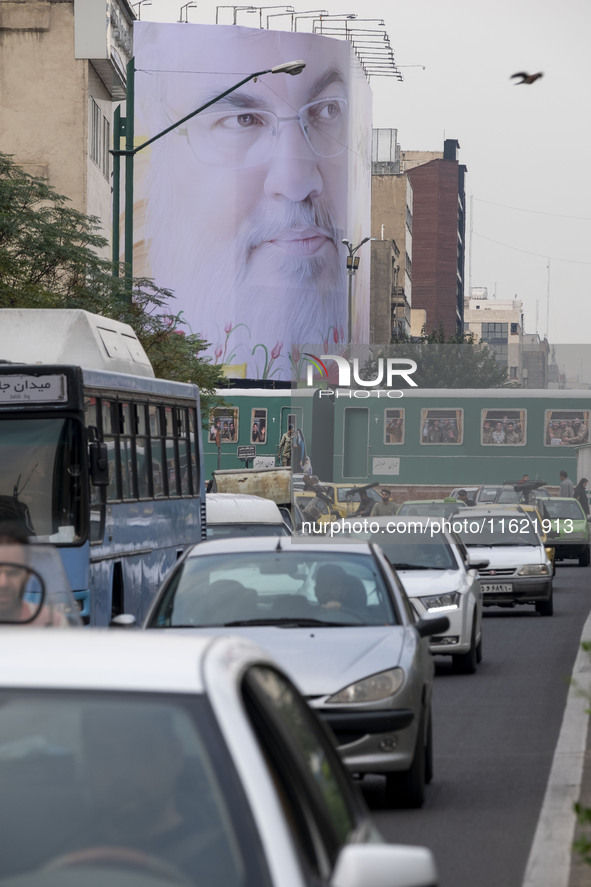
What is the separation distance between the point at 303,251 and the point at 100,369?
262 ft

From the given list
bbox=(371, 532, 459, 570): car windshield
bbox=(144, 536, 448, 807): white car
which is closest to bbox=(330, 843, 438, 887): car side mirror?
bbox=(144, 536, 448, 807): white car

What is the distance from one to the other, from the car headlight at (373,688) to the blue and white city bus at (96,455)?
6.60 m

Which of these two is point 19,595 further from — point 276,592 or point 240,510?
point 240,510

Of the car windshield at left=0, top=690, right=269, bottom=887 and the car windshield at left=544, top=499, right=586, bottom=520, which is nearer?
the car windshield at left=0, top=690, right=269, bottom=887

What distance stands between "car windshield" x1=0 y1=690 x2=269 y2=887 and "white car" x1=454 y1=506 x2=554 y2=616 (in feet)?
69.2

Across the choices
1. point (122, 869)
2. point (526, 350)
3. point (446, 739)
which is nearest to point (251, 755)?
point (122, 869)

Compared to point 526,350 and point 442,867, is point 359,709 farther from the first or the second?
point 526,350

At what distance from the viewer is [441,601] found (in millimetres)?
17312

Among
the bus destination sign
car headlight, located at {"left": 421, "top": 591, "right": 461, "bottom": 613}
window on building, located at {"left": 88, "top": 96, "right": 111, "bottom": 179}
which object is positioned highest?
window on building, located at {"left": 88, "top": 96, "right": 111, "bottom": 179}

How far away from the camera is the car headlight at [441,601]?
17188 millimetres

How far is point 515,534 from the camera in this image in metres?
26.6

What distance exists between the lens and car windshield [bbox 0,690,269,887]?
3133mm

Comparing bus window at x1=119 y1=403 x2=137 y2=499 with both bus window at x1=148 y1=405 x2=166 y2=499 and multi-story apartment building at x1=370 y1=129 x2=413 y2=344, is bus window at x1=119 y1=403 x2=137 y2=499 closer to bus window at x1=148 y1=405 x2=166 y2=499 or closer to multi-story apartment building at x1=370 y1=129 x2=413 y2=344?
bus window at x1=148 y1=405 x2=166 y2=499

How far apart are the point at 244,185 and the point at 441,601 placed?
3169 inches
